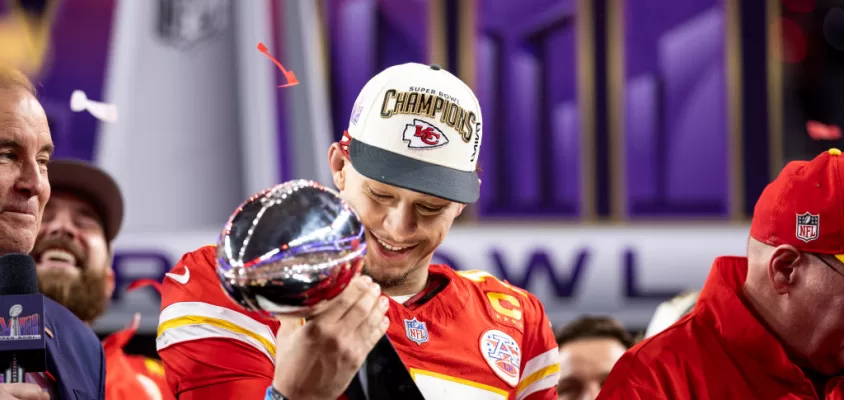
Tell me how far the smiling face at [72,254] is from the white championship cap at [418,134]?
63.4 inches

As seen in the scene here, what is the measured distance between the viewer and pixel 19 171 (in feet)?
5.67

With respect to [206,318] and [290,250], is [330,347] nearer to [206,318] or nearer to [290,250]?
[290,250]

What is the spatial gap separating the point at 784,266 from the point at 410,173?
0.81m

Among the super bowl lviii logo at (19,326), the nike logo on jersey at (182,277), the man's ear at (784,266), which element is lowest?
the man's ear at (784,266)

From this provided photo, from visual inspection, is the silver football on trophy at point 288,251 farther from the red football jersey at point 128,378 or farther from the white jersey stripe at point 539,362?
the red football jersey at point 128,378

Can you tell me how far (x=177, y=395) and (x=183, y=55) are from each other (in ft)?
9.04

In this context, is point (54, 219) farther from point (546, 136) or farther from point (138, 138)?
point (546, 136)

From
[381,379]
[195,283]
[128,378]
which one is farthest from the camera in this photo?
[128,378]

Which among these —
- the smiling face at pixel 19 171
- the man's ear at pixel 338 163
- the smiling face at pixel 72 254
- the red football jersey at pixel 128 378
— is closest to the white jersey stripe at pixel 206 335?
the smiling face at pixel 19 171

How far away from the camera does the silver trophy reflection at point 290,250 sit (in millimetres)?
1221

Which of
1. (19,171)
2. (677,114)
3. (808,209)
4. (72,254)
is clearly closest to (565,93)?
(677,114)

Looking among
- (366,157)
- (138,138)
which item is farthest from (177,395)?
(138,138)

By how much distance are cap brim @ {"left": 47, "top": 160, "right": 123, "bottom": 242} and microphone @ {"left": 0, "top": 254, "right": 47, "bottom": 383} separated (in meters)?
1.65

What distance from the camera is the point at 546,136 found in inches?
176
